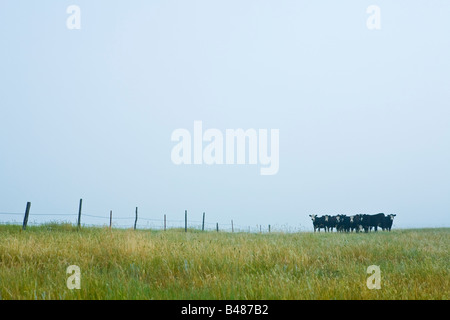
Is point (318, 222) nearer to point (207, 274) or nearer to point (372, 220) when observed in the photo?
point (372, 220)

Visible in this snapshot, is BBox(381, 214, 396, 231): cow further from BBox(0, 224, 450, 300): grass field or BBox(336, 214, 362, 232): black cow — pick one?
BBox(0, 224, 450, 300): grass field

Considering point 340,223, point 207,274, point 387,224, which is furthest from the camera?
point 340,223

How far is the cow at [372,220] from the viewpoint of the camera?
3894 centimetres

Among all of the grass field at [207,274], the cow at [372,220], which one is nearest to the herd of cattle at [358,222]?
the cow at [372,220]

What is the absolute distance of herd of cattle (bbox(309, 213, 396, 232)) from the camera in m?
38.9

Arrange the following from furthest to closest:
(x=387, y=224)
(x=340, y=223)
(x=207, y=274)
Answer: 1. (x=340, y=223)
2. (x=387, y=224)
3. (x=207, y=274)

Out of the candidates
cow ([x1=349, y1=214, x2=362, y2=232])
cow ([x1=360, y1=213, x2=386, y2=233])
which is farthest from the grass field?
cow ([x1=360, y1=213, x2=386, y2=233])

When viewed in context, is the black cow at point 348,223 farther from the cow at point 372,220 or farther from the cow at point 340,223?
the cow at point 372,220

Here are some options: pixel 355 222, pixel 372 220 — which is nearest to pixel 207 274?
pixel 355 222

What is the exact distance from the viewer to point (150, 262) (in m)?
8.11

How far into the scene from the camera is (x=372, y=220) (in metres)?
39.3

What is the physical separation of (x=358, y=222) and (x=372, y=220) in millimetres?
1407
